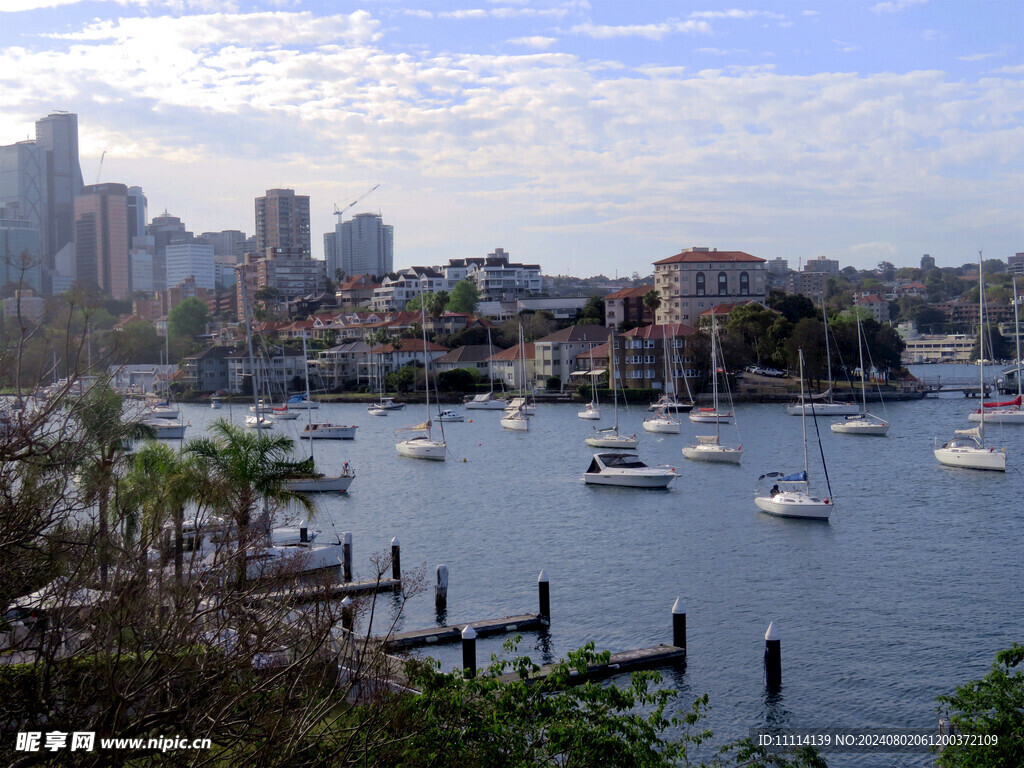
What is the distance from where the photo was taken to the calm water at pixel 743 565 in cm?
1730

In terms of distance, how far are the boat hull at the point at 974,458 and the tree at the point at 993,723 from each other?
37276 millimetres

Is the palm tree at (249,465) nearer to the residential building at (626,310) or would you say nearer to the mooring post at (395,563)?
the mooring post at (395,563)

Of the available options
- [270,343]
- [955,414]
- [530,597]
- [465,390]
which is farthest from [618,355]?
[530,597]

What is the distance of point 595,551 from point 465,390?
237ft

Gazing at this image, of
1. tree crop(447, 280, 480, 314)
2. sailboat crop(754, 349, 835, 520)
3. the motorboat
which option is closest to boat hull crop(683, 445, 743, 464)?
sailboat crop(754, 349, 835, 520)

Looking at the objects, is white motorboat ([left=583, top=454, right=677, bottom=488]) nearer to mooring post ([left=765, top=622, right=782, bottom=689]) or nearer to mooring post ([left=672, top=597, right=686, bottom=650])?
mooring post ([left=672, top=597, right=686, bottom=650])

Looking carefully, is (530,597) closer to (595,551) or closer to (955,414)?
(595,551)

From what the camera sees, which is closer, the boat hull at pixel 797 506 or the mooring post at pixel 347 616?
the mooring post at pixel 347 616

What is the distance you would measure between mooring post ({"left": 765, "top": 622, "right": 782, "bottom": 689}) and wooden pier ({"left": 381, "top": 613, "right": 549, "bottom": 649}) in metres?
4.86

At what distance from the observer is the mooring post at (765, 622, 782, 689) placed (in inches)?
650

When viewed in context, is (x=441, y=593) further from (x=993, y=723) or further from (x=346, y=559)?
(x=993, y=723)

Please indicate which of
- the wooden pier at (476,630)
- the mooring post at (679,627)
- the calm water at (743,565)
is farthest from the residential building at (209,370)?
the mooring post at (679,627)

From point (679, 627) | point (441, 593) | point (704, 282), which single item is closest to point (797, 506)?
point (441, 593)

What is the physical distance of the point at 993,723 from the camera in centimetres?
885
